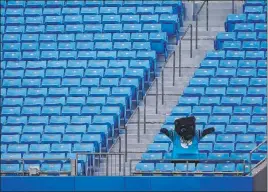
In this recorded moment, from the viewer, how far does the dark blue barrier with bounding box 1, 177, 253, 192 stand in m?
23.4

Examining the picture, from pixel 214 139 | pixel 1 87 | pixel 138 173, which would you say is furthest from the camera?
pixel 1 87

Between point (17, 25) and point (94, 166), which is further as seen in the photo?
point (17, 25)

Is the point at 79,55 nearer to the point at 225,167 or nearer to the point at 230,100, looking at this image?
the point at 230,100

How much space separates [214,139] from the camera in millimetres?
26656

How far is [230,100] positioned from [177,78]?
183 cm

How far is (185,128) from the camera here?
79.5ft

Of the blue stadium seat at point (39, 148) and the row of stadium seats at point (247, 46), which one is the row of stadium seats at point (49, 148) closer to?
the blue stadium seat at point (39, 148)

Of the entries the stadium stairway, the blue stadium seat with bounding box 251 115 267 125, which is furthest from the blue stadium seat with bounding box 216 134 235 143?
the stadium stairway

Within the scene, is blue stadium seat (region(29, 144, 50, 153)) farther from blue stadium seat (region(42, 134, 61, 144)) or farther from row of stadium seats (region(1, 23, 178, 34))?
row of stadium seats (region(1, 23, 178, 34))

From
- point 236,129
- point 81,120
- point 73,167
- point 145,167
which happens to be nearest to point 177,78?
point 81,120

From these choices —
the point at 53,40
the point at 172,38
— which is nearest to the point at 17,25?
the point at 53,40

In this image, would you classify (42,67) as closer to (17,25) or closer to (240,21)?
(17,25)

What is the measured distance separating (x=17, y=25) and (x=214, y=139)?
6440mm

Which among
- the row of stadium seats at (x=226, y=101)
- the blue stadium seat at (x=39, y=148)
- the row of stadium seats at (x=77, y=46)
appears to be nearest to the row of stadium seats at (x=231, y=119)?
the row of stadium seats at (x=226, y=101)
